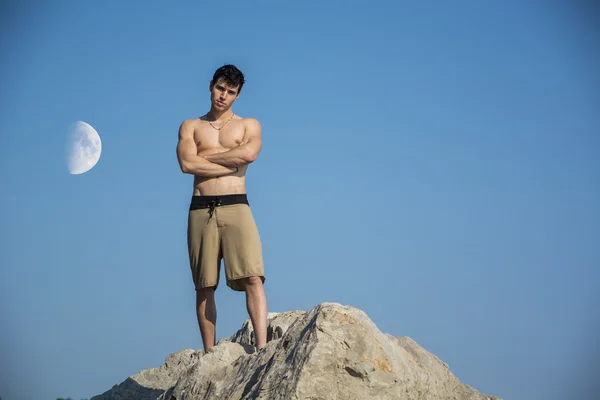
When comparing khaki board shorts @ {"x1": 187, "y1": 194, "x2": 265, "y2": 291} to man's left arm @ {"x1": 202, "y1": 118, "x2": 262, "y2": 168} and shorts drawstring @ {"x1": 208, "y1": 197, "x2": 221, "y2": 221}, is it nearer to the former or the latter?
shorts drawstring @ {"x1": 208, "y1": 197, "x2": 221, "y2": 221}

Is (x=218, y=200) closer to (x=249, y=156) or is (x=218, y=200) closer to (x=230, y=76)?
(x=249, y=156)

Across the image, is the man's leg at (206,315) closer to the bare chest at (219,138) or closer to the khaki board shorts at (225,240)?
the khaki board shorts at (225,240)

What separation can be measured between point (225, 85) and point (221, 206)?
1160mm

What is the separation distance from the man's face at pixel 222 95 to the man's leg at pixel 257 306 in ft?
Answer: 5.53

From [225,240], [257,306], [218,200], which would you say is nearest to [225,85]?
[218,200]

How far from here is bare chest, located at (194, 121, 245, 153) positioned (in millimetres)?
7551

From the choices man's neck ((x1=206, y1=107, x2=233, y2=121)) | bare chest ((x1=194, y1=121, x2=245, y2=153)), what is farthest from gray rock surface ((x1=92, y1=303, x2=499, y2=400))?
man's neck ((x1=206, y1=107, x2=233, y2=121))

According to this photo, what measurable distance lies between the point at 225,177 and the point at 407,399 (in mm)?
3102

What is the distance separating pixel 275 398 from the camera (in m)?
4.98

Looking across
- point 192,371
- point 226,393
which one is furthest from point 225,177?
point 226,393

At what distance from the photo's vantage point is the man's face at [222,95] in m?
7.54

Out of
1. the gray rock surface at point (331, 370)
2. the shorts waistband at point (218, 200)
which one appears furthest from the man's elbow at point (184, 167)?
the gray rock surface at point (331, 370)

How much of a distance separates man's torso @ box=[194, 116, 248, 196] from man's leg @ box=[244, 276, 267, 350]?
2.92 feet

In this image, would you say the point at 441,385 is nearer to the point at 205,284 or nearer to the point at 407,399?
the point at 407,399
